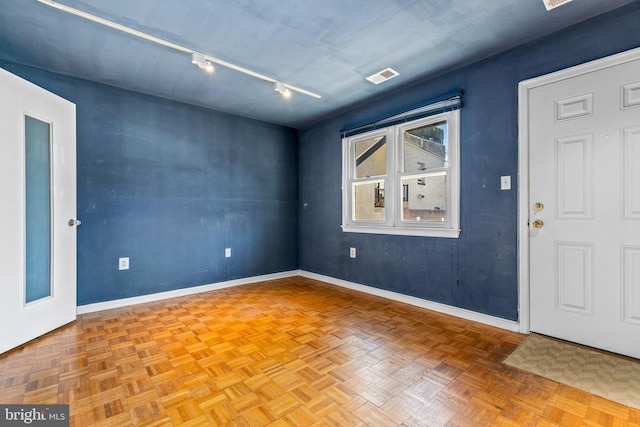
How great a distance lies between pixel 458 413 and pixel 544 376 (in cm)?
72

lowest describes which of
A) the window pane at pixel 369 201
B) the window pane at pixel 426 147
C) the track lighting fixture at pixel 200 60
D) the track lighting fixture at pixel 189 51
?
the window pane at pixel 369 201

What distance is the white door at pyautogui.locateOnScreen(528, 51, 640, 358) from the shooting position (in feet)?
6.45

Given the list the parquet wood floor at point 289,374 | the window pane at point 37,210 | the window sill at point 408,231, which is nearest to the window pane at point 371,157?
the window sill at point 408,231

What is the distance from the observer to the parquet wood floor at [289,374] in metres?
1.42

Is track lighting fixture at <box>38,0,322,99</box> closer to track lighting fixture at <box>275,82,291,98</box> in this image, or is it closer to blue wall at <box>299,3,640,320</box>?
track lighting fixture at <box>275,82,291,98</box>

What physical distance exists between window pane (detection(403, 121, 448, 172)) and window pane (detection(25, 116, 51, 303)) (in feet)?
10.9

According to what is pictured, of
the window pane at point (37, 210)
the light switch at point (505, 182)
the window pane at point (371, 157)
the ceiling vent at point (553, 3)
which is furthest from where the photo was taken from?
the window pane at point (371, 157)

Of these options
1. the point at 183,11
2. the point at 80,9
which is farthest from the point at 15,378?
the point at 183,11

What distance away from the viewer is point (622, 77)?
1.98 m

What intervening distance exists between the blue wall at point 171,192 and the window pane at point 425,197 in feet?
6.40

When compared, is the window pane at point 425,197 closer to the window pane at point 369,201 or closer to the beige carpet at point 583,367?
the window pane at point 369,201

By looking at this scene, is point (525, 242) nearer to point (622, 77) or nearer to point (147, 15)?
point (622, 77)

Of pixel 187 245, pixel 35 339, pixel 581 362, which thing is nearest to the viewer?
pixel 581 362
